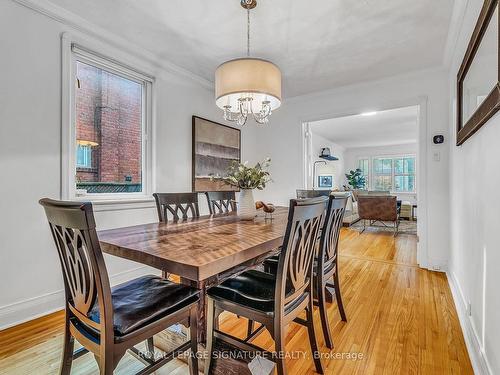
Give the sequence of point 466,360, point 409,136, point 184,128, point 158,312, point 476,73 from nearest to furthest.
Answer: point 158,312 < point 466,360 < point 476,73 < point 184,128 < point 409,136

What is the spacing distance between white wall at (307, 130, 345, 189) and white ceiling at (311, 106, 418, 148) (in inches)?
7.3

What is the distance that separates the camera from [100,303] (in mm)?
964

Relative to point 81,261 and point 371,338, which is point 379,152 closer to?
point 371,338

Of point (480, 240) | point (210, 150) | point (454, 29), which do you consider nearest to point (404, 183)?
point (454, 29)

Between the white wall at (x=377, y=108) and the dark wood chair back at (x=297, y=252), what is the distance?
251cm

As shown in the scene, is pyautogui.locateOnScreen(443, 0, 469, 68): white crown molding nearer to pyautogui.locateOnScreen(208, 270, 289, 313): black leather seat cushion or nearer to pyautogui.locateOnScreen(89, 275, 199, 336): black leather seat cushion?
pyautogui.locateOnScreen(208, 270, 289, 313): black leather seat cushion

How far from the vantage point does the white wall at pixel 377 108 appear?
3.11 meters

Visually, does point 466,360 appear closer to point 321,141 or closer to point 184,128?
point 184,128

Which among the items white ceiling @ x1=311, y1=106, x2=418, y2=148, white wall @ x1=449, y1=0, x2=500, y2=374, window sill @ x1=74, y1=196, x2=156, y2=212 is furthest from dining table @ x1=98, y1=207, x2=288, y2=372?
white ceiling @ x1=311, y1=106, x2=418, y2=148

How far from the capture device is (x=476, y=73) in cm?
171

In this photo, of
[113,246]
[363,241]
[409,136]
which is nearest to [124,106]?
[113,246]

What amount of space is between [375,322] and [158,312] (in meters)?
1.67

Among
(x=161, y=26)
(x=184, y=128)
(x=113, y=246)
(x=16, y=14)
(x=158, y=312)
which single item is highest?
(x=161, y=26)

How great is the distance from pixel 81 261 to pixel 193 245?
1.52ft
